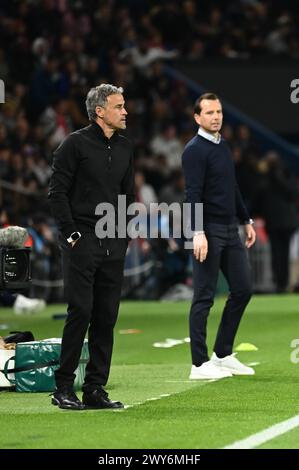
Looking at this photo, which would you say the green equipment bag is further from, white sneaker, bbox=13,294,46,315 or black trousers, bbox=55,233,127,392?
white sneaker, bbox=13,294,46,315

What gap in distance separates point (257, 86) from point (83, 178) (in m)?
21.0

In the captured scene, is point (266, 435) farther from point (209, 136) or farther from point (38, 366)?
point (209, 136)

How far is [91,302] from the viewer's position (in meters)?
9.54

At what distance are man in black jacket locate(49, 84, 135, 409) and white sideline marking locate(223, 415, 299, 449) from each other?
1398mm

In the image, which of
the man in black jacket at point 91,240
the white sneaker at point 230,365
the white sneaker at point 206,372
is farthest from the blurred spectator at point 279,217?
the man in black jacket at point 91,240

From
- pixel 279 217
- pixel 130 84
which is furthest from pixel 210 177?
pixel 130 84

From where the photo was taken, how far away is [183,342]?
15.1m

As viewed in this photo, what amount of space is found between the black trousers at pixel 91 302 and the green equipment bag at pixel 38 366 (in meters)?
1.03

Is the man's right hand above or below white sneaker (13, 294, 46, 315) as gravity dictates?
above

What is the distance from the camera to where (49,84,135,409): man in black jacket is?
Result: 31.2 ft

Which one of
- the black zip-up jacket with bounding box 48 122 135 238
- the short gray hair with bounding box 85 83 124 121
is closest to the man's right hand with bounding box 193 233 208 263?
the black zip-up jacket with bounding box 48 122 135 238

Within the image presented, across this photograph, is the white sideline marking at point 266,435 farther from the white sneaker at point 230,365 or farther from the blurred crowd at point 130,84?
the blurred crowd at point 130,84
